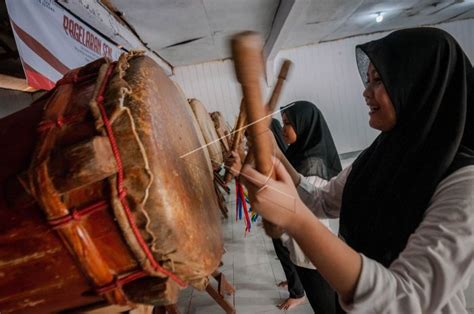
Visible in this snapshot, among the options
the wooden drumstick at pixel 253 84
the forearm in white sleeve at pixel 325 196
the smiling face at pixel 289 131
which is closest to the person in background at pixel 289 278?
the smiling face at pixel 289 131

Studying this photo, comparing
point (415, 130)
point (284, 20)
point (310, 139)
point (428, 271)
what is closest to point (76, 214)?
point (428, 271)

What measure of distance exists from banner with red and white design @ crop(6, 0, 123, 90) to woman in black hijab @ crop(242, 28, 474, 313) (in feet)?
5.27

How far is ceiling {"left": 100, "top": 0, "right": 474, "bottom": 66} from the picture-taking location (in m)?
3.54

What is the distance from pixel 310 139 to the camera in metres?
2.62

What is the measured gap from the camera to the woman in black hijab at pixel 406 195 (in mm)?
731

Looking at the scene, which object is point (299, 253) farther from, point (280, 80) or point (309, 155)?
point (280, 80)

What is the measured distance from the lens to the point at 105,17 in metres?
2.87

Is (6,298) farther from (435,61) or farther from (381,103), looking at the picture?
(435,61)

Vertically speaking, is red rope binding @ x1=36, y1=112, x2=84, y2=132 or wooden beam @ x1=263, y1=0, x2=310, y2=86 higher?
wooden beam @ x1=263, y1=0, x2=310, y2=86

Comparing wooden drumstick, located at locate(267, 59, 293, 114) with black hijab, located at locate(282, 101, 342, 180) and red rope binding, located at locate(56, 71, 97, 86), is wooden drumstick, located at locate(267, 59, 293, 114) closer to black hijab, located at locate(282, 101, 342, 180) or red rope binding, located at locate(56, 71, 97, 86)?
red rope binding, located at locate(56, 71, 97, 86)

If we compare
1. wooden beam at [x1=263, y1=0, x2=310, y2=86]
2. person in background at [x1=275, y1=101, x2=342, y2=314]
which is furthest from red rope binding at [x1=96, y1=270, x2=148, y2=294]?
wooden beam at [x1=263, y1=0, x2=310, y2=86]

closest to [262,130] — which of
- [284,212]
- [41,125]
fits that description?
[284,212]

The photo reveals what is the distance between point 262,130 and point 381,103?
29.2 inches

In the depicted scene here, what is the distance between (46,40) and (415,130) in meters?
2.15
